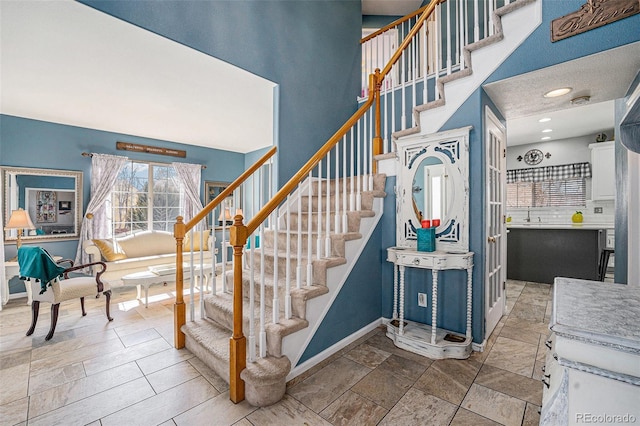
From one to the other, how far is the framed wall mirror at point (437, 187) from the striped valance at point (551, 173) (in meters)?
4.87

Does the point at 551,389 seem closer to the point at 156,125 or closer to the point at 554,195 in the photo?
the point at 156,125

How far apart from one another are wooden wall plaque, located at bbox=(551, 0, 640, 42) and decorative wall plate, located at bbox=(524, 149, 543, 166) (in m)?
Answer: 5.00

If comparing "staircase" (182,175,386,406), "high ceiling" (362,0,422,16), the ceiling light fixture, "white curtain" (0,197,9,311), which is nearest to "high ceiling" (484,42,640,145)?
the ceiling light fixture

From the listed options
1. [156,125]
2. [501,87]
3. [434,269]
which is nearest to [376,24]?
[501,87]

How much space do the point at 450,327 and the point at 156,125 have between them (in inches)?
203

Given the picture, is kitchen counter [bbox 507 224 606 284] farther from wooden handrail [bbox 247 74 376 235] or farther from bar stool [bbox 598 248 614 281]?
wooden handrail [bbox 247 74 376 235]

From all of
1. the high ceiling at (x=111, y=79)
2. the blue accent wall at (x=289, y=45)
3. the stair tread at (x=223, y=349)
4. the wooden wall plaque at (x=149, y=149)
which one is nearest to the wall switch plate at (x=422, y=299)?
the stair tread at (x=223, y=349)

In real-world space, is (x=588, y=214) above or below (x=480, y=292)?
above

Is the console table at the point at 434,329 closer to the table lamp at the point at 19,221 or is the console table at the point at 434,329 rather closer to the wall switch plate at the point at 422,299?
the wall switch plate at the point at 422,299

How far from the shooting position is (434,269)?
237 centimetres

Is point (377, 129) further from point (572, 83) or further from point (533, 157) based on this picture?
point (533, 157)

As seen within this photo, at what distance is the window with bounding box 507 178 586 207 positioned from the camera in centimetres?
568

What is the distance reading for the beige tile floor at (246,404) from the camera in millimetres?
1671

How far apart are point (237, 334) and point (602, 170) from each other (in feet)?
22.7
